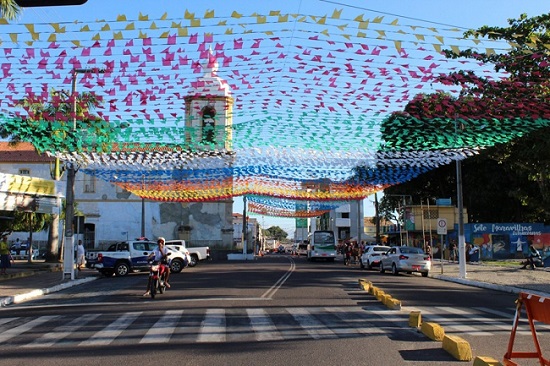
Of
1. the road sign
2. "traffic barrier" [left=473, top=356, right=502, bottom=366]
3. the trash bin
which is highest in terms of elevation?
the road sign

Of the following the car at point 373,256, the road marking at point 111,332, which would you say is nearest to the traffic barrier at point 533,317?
the road marking at point 111,332

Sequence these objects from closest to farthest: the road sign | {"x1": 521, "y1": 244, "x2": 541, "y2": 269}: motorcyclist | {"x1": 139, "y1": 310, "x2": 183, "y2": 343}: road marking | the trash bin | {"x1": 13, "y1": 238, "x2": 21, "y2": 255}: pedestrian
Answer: {"x1": 139, "y1": 310, "x2": 183, "y2": 343}: road marking, the road sign, {"x1": 521, "y1": 244, "x2": 541, "y2": 269}: motorcyclist, the trash bin, {"x1": 13, "y1": 238, "x2": 21, "y2": 255}: pedestrian

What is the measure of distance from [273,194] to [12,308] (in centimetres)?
2457

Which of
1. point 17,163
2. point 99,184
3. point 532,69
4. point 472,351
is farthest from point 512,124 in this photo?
point 17,163

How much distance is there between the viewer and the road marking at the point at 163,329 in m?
10.0

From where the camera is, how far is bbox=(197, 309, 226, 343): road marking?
10.0 metres

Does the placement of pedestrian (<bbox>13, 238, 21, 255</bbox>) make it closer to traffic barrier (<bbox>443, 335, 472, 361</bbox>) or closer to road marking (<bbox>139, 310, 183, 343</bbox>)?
road marking (<bbox>139, 310, 183, 343</bbox>)

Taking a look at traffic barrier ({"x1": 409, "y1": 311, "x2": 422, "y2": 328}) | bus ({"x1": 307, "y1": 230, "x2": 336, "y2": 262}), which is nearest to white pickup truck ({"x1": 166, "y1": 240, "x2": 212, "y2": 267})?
bus ({"x1": 307, "y1": 230, "x2": 336, "y2": 262})

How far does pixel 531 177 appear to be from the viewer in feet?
96.7

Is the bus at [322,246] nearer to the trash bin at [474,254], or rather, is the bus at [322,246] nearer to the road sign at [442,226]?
the trash bin at [474,254]

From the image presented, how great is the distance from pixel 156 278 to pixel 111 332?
6.70 m

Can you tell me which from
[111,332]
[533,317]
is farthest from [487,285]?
[533,317]

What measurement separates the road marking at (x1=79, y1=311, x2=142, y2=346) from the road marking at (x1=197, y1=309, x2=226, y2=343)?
4.92ft

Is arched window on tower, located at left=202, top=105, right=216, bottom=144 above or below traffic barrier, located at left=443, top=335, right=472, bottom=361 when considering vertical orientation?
above
